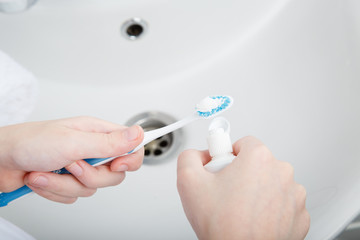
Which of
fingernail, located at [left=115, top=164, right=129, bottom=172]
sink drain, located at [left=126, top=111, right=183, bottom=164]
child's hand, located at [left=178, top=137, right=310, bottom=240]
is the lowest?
child's hand, located at [left=178, top=137, right=310, bottom=240]

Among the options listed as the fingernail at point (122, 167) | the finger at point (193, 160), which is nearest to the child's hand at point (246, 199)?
the finger at point (193, 160)

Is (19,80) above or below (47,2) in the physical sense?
below

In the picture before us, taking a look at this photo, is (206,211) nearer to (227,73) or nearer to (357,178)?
(357,178)

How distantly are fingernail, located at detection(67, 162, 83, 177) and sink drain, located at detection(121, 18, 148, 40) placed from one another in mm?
215

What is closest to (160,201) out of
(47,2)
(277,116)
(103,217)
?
(103,217)

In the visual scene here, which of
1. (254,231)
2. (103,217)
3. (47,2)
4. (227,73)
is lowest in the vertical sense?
(254,231)

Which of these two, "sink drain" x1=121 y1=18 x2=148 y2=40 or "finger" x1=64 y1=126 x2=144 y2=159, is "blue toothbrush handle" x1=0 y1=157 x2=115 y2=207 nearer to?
"finger" x1=64 y1=126 x2=144 y2=159

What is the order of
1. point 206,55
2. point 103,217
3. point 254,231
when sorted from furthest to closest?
point 206,55 → point 103,217 → point 254,231

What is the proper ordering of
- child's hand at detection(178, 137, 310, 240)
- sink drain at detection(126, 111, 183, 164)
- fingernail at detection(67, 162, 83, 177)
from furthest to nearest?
1. sink drain at detection(126, 111, 183, 164)
2. fingernail at detection(67, 162, 83, 177)
3. child's hand at detection(178, 137, 310, 240)

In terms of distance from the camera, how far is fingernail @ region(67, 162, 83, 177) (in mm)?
386

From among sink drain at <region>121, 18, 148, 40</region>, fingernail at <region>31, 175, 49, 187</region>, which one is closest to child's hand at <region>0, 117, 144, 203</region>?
fingernail at <region>31, 175, 49, 187</region>

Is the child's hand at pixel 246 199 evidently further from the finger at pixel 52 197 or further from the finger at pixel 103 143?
the finger at pixel 52 197

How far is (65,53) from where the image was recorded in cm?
51

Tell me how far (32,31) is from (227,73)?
0.91 feet
